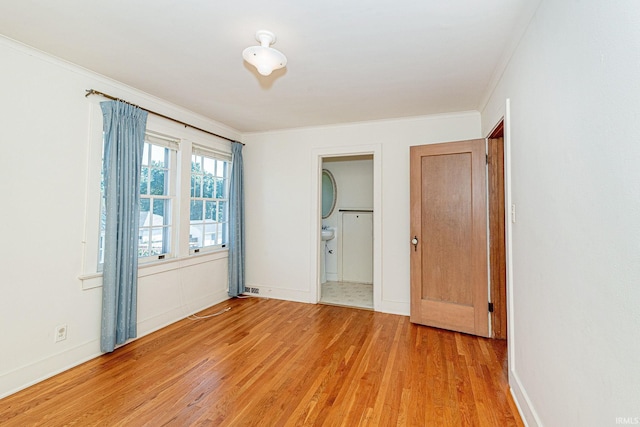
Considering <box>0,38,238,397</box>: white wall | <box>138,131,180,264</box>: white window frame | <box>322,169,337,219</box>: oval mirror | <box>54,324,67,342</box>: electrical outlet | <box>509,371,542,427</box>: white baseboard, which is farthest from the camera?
<box>322,169,337,219</box>: oval mirror

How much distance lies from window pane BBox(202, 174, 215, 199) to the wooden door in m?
2.61

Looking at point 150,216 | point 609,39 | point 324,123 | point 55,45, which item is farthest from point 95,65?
point 609,39

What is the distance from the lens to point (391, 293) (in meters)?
3.54

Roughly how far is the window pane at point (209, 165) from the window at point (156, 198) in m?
0.48

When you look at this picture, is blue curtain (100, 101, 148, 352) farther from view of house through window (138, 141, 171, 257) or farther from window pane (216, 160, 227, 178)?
window pane (216, 160, 227, 178)

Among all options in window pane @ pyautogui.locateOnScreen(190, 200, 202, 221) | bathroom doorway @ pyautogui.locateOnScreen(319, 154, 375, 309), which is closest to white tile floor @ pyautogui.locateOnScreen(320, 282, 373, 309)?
bathroom doorway @ pyautogui.locateOnScreen(319, 154, 375, 309)

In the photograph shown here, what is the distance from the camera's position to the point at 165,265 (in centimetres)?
312

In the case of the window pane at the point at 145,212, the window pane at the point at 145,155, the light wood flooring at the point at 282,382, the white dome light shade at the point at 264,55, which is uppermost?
the white dome light shade at the point at 264,55

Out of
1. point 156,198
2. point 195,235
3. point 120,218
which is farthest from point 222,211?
point 120,218

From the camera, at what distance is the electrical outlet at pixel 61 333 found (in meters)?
2.21

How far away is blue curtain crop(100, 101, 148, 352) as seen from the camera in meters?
2.44

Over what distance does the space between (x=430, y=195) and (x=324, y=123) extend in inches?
65.6

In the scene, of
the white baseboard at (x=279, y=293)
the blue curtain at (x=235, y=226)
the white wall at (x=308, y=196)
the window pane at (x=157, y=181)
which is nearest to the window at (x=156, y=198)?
the window pane at (x=157, y=181)

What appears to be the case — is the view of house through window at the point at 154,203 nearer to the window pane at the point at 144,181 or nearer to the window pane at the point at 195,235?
the window pane at the point at 144,181
